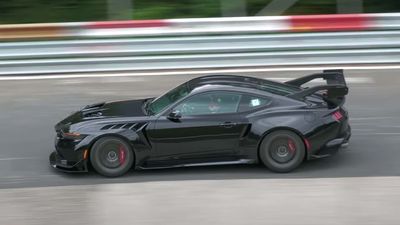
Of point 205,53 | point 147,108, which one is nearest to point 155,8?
point 205,53

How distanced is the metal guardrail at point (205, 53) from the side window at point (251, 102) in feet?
17.5

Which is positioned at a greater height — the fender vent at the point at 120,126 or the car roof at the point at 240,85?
the car roof at the point at 240,85

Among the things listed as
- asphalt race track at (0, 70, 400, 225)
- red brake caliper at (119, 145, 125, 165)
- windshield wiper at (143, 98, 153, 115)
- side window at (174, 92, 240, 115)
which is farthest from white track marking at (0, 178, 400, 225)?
windshield wiper at (143, 98, 153, 115)

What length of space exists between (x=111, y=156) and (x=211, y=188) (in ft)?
5.05

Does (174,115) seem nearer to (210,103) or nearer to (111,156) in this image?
(210,103)

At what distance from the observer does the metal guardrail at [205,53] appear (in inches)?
533

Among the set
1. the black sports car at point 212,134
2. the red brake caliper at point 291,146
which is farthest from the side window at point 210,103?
the red brake caliper at point 291,146

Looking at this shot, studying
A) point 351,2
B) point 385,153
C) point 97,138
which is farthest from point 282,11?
point 97,138

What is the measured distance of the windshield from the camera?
8.41 meters

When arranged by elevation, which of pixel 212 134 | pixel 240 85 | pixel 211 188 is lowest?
pixel 211 188

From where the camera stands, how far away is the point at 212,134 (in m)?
8.16

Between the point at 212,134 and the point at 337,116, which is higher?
the point at 337,116

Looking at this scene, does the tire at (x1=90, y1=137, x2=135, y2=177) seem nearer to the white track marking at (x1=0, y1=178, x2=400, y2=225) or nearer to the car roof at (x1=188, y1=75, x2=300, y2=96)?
the white track marking at (x1=0, y1=178, x2=400, y2=225)

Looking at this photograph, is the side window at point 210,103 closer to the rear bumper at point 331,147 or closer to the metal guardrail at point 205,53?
the rear bumper at point 331,147
